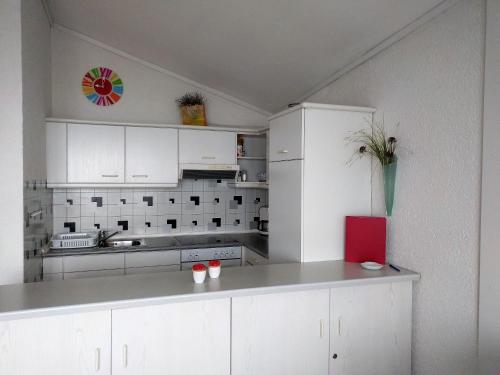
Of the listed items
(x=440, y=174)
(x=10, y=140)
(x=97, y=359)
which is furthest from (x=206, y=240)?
(x=440, y=174)

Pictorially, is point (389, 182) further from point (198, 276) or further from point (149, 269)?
point (149, 269)

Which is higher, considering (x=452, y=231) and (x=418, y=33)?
(x=418, y=33)

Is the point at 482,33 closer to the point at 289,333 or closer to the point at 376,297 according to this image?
the point at 376,297

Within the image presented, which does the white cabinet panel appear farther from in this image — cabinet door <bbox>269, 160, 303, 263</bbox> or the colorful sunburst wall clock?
cabinet door <bbox>269, 160, 303, 263</bbox>

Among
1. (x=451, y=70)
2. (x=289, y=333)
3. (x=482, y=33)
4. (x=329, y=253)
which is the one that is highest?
(x=482, y=33)

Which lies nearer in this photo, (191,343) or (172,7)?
(191,343)

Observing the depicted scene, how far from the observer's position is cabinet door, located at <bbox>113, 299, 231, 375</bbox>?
62.9 inches

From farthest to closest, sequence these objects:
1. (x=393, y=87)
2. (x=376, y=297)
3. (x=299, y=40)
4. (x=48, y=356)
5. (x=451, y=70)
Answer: (x=299, y=40) < (x=393, y=87) < (x=376, y=297) < (x=451, y=70) < (x=48, y=356)

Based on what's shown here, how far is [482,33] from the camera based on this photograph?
1663mm

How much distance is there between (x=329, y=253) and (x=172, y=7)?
6.81ft

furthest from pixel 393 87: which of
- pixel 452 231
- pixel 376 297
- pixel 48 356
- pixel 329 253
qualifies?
pixel 48 356

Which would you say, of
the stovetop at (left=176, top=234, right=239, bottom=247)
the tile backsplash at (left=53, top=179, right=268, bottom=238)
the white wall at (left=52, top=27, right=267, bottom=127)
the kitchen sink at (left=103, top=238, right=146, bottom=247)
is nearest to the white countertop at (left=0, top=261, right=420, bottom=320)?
the stovetop at (left=176, top=234, right=239, bottom=247)

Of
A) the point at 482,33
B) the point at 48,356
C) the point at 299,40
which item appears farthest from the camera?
the point at 299,40

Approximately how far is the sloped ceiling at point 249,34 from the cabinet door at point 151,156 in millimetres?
776
